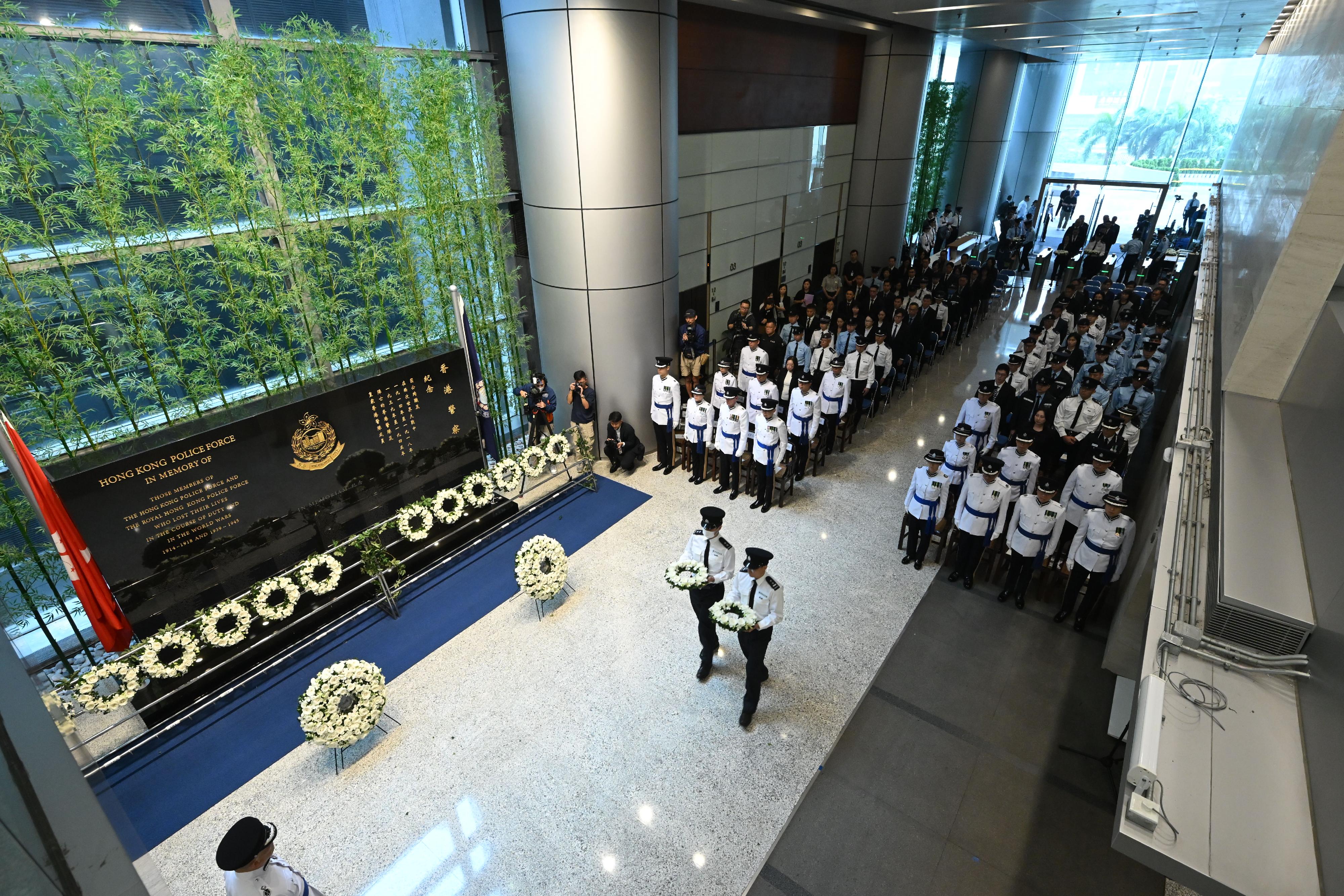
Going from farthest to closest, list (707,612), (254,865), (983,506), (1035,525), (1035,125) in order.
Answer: (1035,125) < (983,506) < (1035,525) < (707,612) < (254,865)

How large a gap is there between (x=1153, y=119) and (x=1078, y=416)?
653 inches

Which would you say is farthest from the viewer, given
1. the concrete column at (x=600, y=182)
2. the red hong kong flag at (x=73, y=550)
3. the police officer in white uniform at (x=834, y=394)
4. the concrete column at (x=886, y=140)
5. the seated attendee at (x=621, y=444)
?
the concrete column at (x=886, y=140)

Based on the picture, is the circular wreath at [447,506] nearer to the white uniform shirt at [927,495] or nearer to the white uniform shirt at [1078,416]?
the white uniform shirt at [927,495]

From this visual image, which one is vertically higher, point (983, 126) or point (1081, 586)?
point (983, 126)

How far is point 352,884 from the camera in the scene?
11.9 ft

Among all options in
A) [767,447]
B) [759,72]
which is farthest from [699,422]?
[759,72]

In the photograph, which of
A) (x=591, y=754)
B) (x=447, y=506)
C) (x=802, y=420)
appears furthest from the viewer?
(x=802, y=420)

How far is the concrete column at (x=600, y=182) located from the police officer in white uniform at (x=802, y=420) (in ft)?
6.66

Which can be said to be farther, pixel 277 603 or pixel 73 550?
pixel 277 603

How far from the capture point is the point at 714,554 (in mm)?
4574

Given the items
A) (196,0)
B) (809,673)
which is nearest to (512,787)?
(809,673)

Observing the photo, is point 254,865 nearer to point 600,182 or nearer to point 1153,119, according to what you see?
point 600,182

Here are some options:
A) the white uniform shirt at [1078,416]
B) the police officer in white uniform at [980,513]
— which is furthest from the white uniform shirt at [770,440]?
the white uniform shirt at [1078,416]

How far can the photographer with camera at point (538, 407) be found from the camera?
24.2ft
